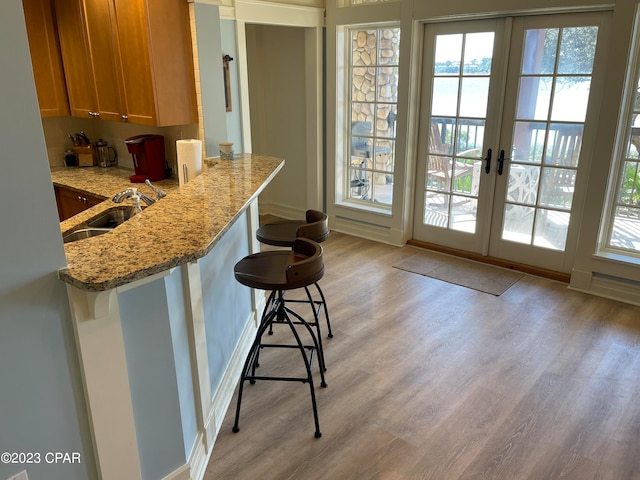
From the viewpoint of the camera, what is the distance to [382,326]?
3.56 meters

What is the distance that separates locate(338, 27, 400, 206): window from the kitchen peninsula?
2882 millimetres

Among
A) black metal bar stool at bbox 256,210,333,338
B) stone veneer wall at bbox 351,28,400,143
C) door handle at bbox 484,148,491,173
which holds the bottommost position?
black metal bar stool at bbox 256,210,333,338

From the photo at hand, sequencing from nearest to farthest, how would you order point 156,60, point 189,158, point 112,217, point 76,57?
point 112,217, point 189,158, point 156,60, point 76,57

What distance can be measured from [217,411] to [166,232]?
114 centimetres

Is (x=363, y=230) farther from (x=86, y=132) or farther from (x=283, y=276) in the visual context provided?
(x=283, y=276)

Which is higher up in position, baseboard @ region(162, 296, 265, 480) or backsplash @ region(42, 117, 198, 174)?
backsplash @ region(42, 117, 198, 174)

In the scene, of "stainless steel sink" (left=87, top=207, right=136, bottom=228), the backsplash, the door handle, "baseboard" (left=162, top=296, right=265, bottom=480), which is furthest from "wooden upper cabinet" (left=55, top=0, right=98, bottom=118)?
the door handle

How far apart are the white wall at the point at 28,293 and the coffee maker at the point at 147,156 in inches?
103

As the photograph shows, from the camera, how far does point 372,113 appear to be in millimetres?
5203

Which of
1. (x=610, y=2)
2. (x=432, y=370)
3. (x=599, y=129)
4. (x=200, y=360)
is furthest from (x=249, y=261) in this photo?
(x=610, y=2)

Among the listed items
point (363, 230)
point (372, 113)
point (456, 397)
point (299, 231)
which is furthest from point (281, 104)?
point (456, 397)

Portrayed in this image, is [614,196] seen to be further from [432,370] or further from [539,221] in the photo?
[432,370]

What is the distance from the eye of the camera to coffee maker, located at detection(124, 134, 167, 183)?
3.95 m

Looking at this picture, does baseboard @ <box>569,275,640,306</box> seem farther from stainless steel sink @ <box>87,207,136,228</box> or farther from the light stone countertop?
stainless steel sink @ <box>87,207,136,228</box>
